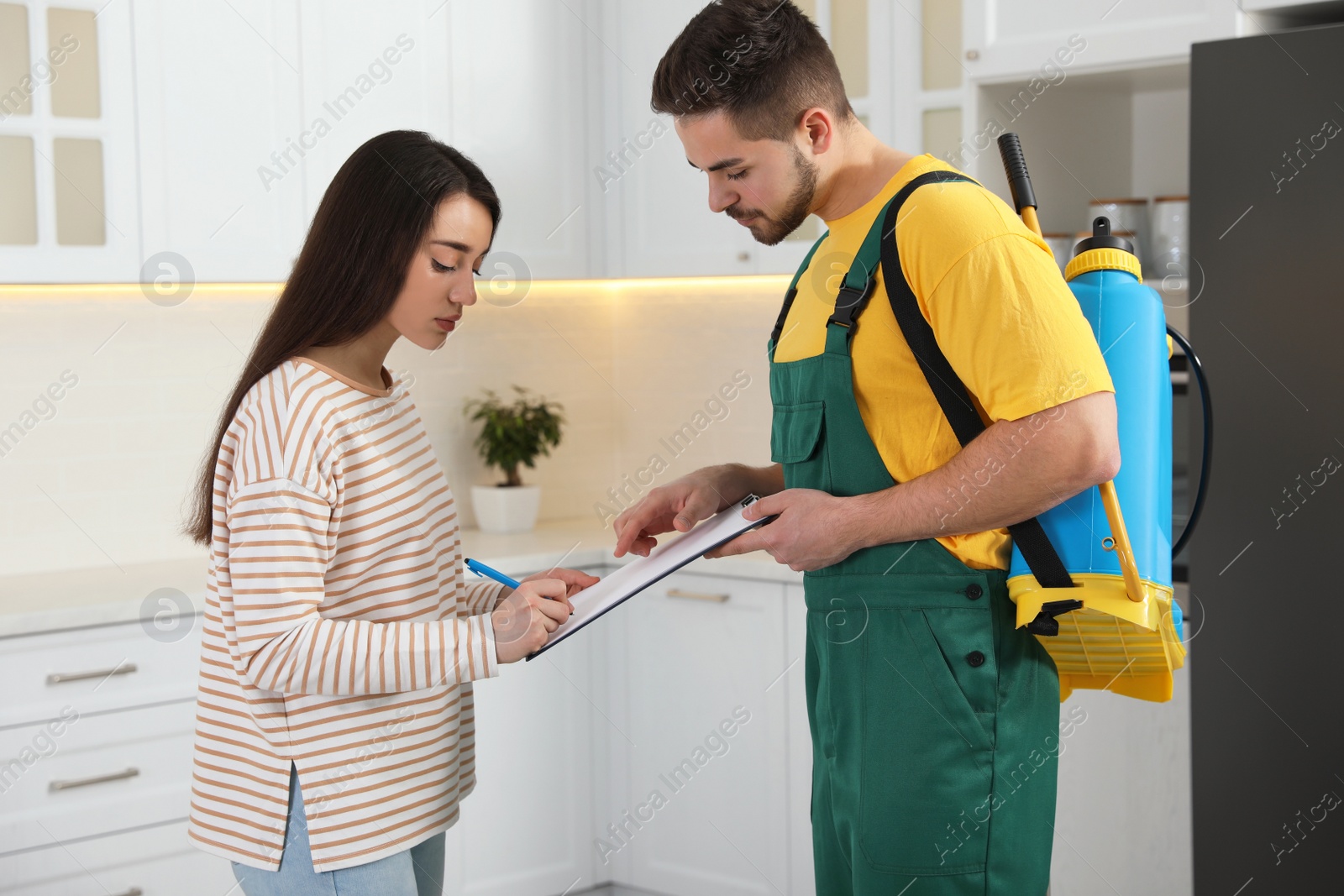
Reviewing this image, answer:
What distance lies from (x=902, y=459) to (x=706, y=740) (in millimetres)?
1589

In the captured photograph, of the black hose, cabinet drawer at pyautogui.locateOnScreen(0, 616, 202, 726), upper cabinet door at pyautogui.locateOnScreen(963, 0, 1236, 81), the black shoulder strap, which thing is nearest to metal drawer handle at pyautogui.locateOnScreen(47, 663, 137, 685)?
cabinet drawer at pyautogui.locateOnScreen(0, 616, 202, 726)

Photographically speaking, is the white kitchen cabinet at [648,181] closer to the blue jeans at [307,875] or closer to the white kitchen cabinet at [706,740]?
the white kitchen cabinet at [706,740]

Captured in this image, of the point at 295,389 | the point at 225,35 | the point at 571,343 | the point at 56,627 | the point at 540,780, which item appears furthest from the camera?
the point at 571,343

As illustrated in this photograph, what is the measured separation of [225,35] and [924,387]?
1.81 m

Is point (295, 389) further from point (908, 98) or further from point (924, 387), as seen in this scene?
point (908, 98)

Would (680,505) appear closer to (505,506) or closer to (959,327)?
(959,327)

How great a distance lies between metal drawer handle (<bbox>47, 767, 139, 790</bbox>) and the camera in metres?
2.14

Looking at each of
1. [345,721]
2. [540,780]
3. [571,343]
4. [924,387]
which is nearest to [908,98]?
[571,343]

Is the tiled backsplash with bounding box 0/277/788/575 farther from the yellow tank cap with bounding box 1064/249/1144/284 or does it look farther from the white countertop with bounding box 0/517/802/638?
the yellow tank cap with bounding box 1064/249/1144/284

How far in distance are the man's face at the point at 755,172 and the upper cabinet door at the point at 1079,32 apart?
3.81 ft

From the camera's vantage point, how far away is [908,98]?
8.30 ft

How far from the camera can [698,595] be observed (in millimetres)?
2691

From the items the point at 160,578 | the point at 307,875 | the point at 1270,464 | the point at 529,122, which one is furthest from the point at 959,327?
the point at 529,122

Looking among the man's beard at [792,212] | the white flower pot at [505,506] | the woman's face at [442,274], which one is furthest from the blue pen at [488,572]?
the white flower pot at [505,506]
